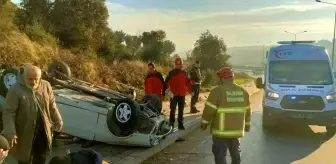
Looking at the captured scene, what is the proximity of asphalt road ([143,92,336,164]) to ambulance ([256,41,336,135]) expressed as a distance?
0.47 meters

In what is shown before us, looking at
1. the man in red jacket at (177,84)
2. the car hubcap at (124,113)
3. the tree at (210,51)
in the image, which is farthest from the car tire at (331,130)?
the tree at (210,51)

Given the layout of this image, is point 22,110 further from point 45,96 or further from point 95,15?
point 95,15

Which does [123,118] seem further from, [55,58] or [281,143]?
[55,58]

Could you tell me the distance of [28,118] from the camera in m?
4.96

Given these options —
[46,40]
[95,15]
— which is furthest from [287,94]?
[95,15]

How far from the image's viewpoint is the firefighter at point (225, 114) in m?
5.75

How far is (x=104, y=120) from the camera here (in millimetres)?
7824

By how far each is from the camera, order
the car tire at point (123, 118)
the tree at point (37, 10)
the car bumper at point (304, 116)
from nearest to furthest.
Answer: the car tire at point (123, 118)
the car bumper at point (304, 116)
the tree at point (37, 10)

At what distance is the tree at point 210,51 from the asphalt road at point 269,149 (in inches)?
1326

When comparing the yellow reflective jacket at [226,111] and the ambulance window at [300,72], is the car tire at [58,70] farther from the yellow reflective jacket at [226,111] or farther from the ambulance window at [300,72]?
the ambulance window at [300,72]

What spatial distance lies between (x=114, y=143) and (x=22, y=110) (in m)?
3.26

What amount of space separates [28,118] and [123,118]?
286 centimetres

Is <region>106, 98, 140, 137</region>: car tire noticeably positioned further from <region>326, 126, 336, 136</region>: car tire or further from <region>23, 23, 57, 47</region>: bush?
<region>23, 23, 57, 47</region>: bush

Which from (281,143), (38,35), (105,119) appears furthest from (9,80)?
(38,35)
